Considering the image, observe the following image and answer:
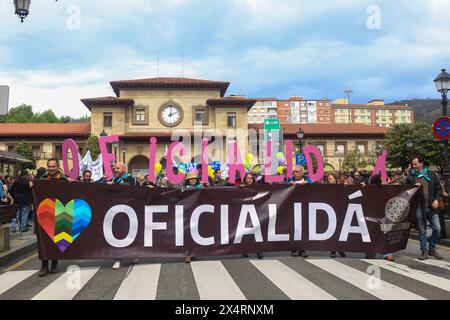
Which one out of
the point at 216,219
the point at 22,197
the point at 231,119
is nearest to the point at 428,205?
the point at 216,219

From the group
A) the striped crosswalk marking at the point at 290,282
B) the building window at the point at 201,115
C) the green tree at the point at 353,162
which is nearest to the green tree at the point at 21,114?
the building window at the point at 201,115

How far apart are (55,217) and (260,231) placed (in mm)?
3559

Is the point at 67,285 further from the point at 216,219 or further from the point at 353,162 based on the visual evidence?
the point at 353,162

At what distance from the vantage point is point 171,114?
1962 inches

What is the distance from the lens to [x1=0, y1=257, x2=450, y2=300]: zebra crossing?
16.3 feet

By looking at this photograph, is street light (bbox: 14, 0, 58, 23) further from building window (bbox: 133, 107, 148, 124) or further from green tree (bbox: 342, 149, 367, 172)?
green tree (bbox: 342, 149, 367, 172)

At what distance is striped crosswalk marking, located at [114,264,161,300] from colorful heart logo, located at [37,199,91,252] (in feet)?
3.84

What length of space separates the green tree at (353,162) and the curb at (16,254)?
45066 millimetres

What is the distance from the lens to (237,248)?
711 centimetres

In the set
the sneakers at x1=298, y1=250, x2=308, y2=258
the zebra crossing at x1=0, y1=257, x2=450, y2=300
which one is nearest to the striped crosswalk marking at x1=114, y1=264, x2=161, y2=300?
the zebra crossing at x1=0, y1=257, x2=450, y2=300

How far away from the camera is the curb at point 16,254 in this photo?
7.37 meters

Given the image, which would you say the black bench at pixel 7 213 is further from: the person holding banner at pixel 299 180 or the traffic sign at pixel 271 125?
the traffic sign at pixel 271 125
